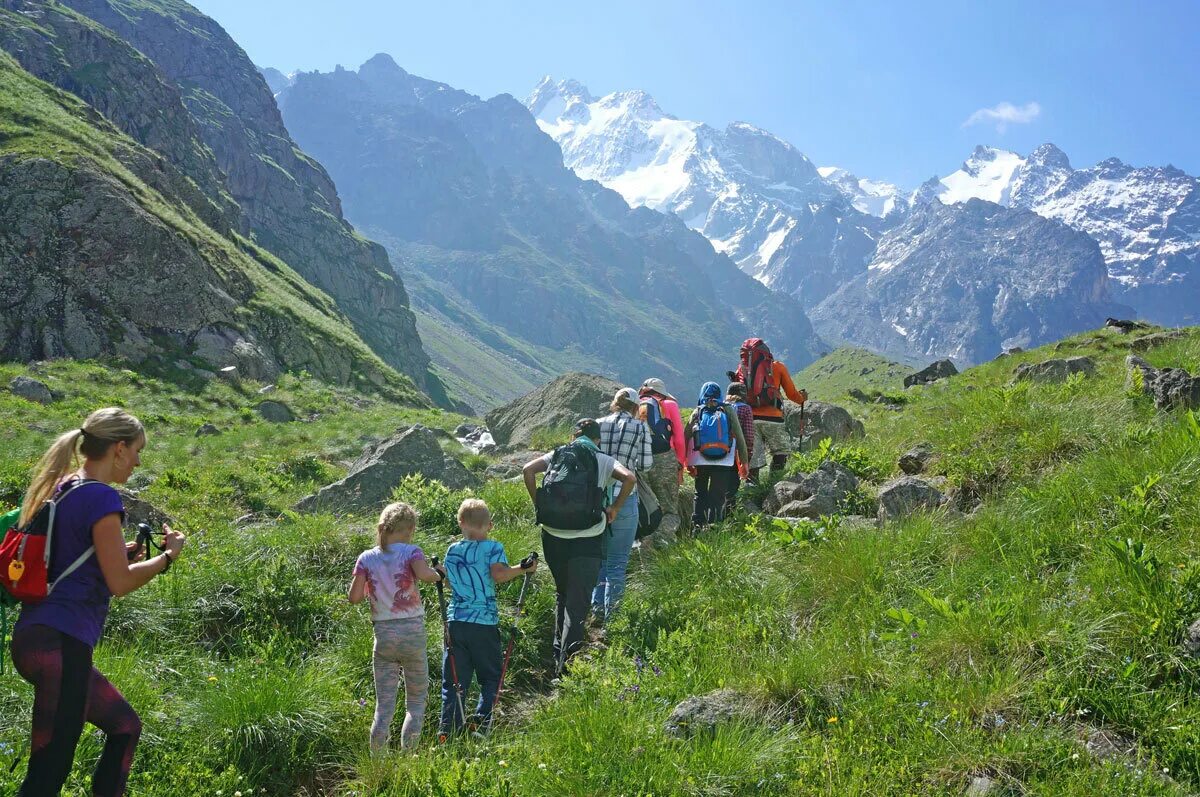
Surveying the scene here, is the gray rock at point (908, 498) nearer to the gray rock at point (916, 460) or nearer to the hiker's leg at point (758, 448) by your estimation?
the gray rock at point (916, 460)

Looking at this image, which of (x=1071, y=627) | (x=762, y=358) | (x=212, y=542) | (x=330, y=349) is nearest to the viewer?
(x=1071, y=627)

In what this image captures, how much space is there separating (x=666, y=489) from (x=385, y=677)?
17.4ft

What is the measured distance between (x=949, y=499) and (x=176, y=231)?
38644 mm

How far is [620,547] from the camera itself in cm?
821

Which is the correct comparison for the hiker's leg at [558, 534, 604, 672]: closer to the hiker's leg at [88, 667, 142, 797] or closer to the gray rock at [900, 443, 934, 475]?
the hiker's leg at [88, 667, 142, 797]

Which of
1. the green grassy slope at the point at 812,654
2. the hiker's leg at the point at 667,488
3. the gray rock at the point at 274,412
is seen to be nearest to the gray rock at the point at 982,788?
the green grassy slope at the point at 812,654

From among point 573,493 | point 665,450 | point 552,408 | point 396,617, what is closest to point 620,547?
point 573,493

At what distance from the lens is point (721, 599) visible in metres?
7.04

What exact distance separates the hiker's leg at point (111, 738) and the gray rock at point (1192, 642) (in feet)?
21.2

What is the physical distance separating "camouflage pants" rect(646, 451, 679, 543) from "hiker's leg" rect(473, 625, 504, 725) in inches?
151

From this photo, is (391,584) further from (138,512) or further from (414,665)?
(138,512)

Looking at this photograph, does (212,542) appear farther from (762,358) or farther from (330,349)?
(330,349)

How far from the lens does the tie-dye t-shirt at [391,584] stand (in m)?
5.78

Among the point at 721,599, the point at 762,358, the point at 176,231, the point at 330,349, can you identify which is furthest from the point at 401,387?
the point at 721,599
